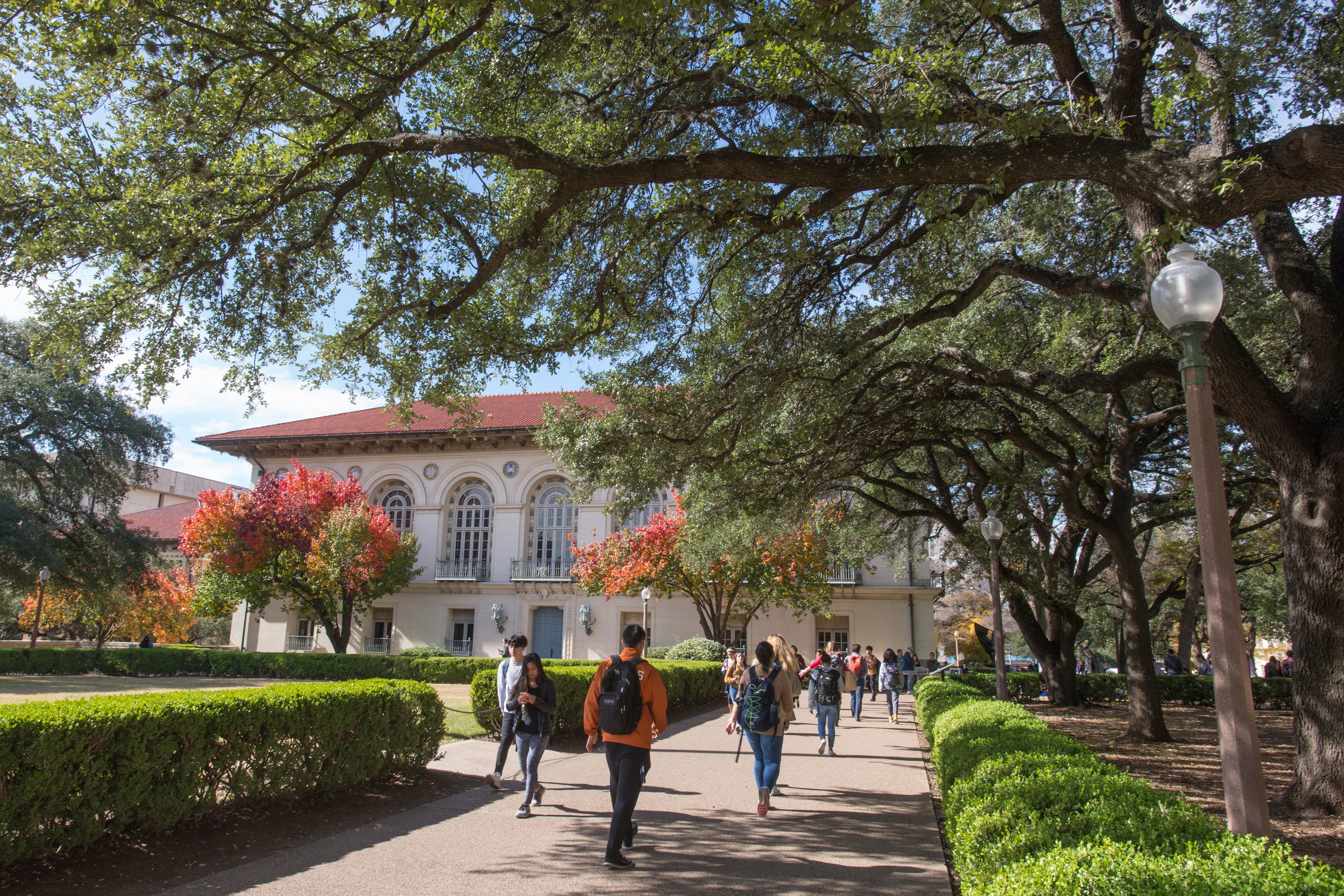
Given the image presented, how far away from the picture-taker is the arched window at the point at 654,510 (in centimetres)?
3191

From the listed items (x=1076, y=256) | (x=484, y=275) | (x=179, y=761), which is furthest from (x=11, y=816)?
(x=1076, y=256)

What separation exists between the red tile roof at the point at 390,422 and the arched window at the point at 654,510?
5.66 meters

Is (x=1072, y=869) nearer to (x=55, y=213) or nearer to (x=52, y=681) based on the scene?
(x=55, y=213)

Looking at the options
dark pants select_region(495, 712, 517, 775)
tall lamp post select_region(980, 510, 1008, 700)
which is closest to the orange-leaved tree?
tall lamp post select_region(980, 510, 1008, 700)

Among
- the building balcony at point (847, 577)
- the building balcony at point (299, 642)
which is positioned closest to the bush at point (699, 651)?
the building balcony at point (847, 577)

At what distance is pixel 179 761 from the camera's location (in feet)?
20.8

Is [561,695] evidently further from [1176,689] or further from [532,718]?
[1176,689]

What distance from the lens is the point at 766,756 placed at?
26.5 feet

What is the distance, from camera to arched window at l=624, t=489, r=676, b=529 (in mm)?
31906

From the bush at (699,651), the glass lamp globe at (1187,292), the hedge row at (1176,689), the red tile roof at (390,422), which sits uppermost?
the red tile roof at (390,422)

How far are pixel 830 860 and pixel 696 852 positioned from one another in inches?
40.6

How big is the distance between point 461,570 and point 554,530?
459cm

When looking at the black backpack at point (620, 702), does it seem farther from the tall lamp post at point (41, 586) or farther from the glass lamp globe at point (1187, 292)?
the tall lamp post at point (41, 586)

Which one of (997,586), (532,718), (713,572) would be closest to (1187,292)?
(532,718)
